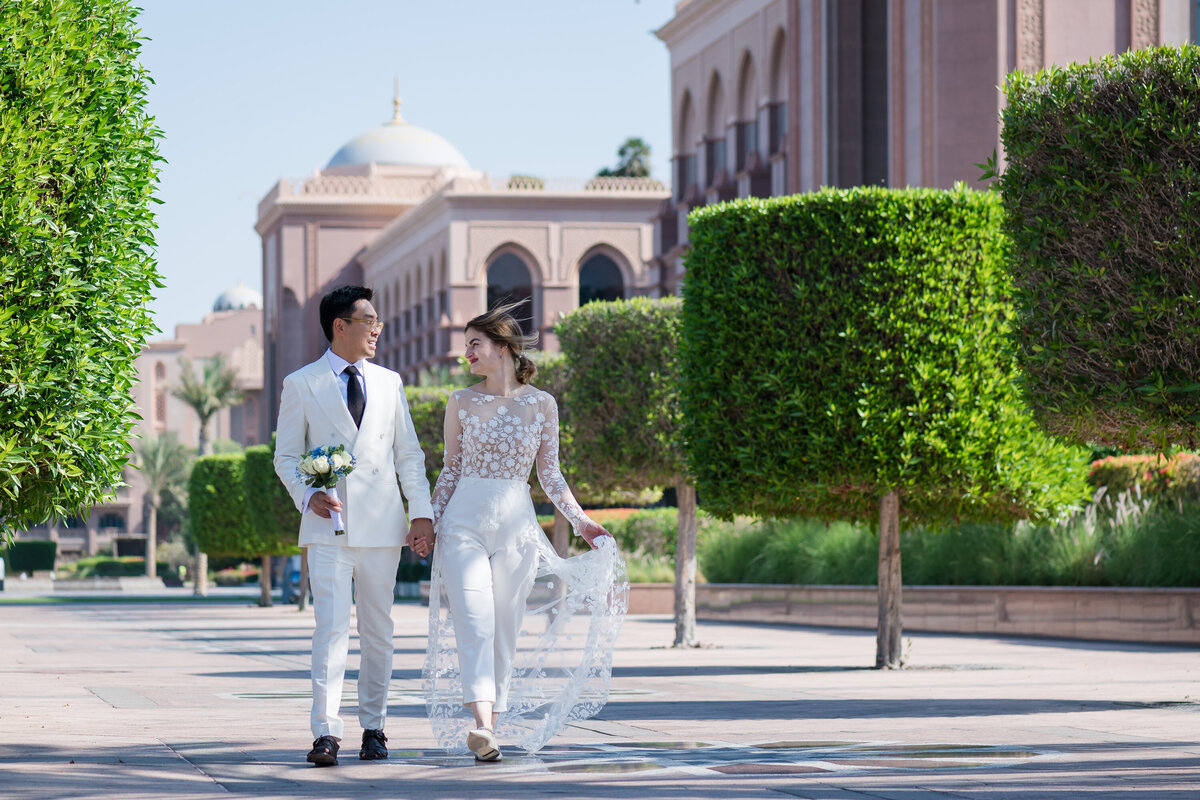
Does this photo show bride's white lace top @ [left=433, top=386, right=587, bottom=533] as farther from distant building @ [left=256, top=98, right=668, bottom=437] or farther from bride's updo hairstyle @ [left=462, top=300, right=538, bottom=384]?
distant building @ [left=256, top=98, right=668, bottom=437]

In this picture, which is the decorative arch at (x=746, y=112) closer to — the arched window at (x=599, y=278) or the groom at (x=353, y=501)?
the arched window at (x=599, y=278)

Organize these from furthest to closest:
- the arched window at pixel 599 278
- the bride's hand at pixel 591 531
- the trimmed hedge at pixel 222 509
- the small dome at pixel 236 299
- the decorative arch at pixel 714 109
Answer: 1. the small dome at pixel 236 299
2. the arched window at pixel 599 278
3. the decorative arch at pixel 714 109
4. the trimmed hedge at pixel 222 509
5. the bride's hand at pixel 591 531

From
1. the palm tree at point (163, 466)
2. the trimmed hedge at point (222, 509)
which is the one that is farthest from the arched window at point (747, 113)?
the palm tree at point (163, 466)

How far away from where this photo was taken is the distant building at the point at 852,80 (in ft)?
106

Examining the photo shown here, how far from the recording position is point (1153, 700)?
11.8 meters

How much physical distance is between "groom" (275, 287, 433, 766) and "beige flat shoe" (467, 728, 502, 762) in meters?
0.49

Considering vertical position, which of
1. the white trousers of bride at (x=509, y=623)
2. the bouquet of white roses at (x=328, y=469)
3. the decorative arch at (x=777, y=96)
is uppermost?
the decorative arch at (x=777, y=96)

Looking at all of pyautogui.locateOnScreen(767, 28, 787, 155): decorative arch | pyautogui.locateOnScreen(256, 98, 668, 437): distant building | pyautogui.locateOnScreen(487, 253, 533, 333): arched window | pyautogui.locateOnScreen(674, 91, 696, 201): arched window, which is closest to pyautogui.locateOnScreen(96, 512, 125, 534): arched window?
pyautogui.locateOnScreen(256, 98, 668, 437): distant building

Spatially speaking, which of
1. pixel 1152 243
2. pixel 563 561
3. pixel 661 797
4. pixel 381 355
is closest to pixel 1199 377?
pixel 1152 243

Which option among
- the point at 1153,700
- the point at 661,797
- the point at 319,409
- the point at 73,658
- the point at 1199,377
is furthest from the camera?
the point at 73,658

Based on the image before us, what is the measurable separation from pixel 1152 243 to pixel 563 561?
5.21m

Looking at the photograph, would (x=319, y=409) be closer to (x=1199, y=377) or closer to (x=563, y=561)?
(x=563, y=561)

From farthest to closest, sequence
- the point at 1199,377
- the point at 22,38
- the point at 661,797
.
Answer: the point at 1199,377, the point at 22,38, the point at 661,797

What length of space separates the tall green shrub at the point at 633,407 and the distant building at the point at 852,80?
1186 millimetres
